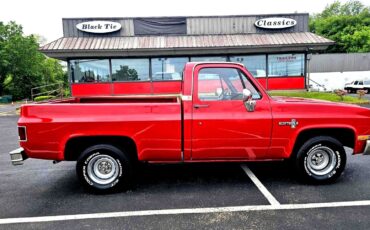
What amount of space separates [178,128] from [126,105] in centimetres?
88

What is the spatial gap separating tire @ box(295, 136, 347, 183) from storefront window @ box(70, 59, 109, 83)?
50.1 feet

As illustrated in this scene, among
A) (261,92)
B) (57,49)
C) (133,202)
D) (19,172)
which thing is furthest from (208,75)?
(57,49)

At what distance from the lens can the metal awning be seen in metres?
16.2

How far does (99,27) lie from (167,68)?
5306mm

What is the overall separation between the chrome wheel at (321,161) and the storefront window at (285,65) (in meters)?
14.3

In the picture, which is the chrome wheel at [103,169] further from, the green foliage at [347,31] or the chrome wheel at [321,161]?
the green foliage at [347,31]

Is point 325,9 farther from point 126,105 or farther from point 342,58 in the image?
point 126,105

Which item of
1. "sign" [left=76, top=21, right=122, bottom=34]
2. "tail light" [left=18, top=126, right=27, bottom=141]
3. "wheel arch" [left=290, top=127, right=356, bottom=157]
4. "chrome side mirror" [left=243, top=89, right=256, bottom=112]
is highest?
"sign" [left=76, top=21, right=122, bottom=34]

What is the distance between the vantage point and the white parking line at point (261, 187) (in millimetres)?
3852

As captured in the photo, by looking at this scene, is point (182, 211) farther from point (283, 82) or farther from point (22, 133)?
point (283, 82)

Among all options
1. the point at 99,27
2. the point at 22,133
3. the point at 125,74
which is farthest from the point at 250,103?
the point at 99,27

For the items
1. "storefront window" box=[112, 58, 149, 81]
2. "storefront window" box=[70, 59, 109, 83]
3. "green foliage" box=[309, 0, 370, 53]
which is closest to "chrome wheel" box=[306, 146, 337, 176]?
"storefront window" box=[112, 58, 149, 81]

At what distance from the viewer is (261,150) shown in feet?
14.0

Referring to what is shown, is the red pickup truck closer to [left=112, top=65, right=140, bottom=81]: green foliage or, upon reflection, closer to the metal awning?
the metal awning
